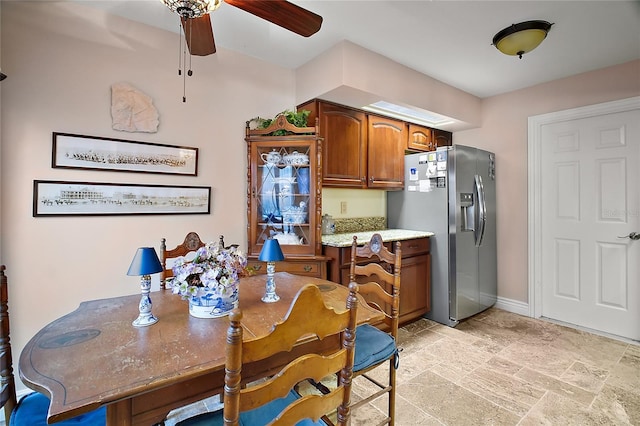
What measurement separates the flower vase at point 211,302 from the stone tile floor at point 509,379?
3.27 feet

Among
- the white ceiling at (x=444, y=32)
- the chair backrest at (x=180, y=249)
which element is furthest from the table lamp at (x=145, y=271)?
the white ceiling at (x=444, y=32)

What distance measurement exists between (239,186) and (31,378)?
2.00 m

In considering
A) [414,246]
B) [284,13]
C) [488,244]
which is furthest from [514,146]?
[284,13]

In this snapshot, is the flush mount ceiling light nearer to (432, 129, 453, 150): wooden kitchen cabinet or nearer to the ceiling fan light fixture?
(432, 129, 453, 150): wooden kitchen cabinet

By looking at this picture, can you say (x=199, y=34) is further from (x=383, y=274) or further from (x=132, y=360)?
(x=383, y=274)

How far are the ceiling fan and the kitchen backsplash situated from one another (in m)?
2.11

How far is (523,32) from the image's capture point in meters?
2.27

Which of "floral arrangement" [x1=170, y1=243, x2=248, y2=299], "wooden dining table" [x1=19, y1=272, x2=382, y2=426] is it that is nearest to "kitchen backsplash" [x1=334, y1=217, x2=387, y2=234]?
"wooden dining table" [x1=19, y1=272, x2=382, y2=426]

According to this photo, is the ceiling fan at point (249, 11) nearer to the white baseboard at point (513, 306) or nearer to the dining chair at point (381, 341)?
the dining chair at point (381, 341)

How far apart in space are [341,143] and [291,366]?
2410 millimetres

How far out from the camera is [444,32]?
7.95 ft

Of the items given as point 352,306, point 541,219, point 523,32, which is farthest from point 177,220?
point 541,219

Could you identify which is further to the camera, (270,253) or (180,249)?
(180,249)

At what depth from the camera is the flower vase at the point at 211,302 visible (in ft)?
4.39
